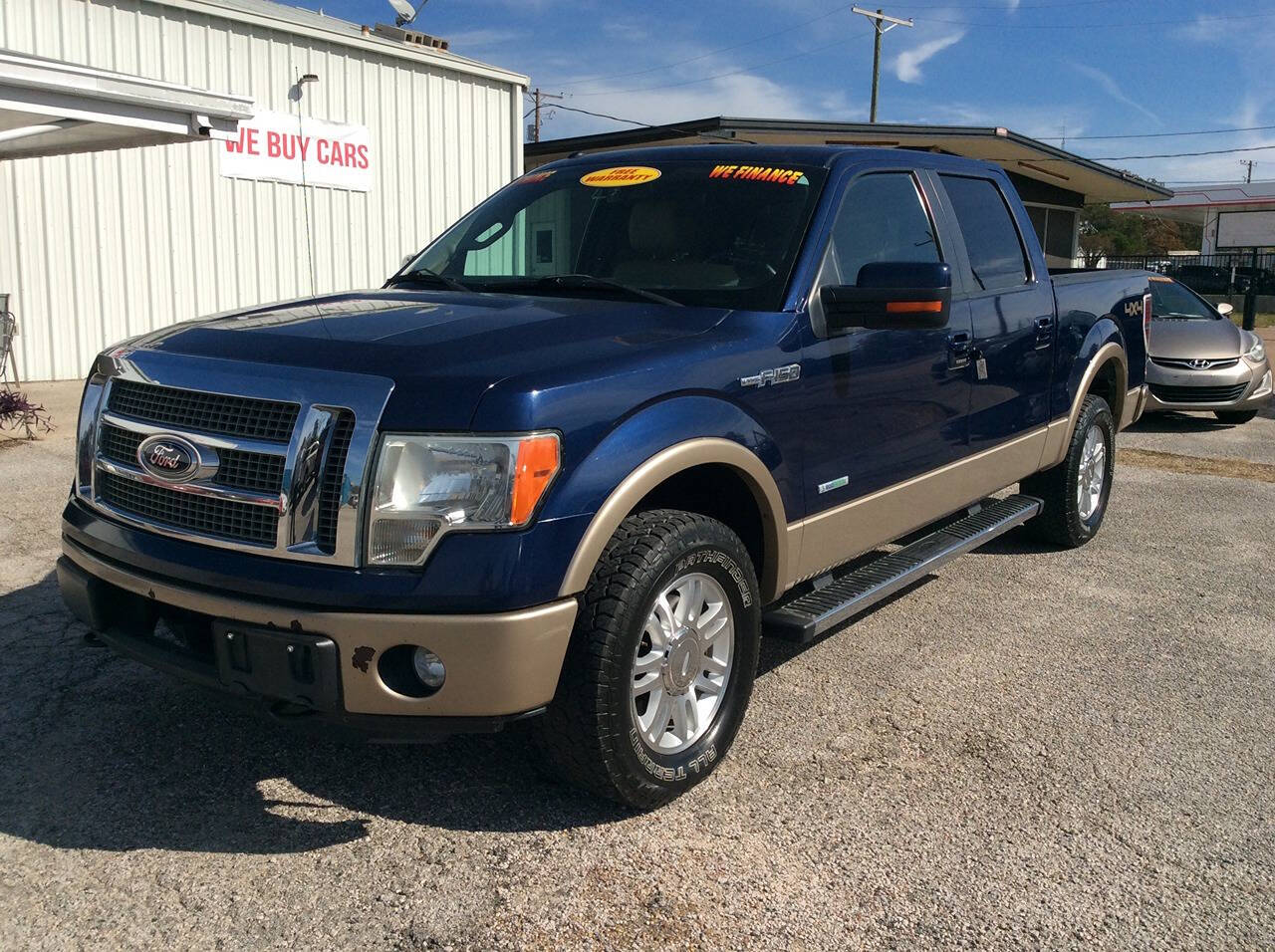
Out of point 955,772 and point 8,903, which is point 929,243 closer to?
point 955,772

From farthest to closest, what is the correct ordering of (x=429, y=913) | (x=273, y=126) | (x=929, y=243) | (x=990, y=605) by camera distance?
(x=273, y=126) < (x=990, y=605) < (x=929, y=243) < (x=429, y=913)

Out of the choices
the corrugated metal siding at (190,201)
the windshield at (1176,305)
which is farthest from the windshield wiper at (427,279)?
the windshield at (1176,305)

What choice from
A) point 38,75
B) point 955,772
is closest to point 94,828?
point 955,772

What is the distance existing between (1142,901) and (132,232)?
11045mm

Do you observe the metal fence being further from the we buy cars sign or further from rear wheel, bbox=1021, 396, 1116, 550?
rear wheel, bbox=1021, 396, 1116, 550

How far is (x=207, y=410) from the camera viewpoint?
3.03 metres

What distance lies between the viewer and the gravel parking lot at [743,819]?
9.02 ft

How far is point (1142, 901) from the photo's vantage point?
9.41 ft

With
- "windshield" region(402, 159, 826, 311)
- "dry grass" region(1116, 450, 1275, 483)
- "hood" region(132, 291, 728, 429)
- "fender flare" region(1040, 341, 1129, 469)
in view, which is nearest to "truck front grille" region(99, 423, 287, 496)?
"hood" region(132, 291, 728, 429)

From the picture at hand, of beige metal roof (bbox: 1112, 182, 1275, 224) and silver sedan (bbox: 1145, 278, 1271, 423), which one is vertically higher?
beige metal roof (bbox: 1112, 182, 1275, 224)

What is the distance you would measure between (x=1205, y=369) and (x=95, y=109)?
9.86 m

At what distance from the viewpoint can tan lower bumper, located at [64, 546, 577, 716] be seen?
2750 millimetres

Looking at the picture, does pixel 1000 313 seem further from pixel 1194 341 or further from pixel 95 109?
pixel 1194 341

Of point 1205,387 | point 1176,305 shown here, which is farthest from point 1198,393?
point 1176,305
